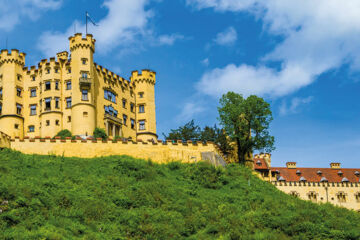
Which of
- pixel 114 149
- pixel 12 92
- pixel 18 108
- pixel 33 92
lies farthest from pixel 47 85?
pixel 114 149

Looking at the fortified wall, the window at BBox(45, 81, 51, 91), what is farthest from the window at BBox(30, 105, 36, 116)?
the fortified wall

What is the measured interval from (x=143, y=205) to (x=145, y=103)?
3613 cm

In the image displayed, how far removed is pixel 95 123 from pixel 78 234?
34557 millimetres

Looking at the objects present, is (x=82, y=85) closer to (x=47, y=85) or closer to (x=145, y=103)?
(x=47, y=85)

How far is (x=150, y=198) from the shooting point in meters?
42.2

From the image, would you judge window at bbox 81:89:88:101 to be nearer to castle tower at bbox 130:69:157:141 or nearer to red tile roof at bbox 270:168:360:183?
castle tower at bbox 130:69:157:141

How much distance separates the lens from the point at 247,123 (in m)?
65.4

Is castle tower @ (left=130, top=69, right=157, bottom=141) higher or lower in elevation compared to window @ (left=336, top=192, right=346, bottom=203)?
higher

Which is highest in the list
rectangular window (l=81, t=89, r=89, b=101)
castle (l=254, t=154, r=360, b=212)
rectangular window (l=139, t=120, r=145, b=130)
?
rectangular window (l=81, t=89, r=89, b=101)

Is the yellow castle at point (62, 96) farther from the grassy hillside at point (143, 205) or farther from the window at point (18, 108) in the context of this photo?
the grassy hillside at point (143, 205)

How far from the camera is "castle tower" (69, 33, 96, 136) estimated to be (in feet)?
215

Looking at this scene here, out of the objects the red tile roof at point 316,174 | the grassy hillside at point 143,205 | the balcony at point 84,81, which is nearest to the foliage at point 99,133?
the balcony at point 84,81

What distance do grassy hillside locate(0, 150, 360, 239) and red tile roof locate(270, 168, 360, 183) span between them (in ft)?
84.1

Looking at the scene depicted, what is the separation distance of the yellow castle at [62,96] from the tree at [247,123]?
53.7ft
